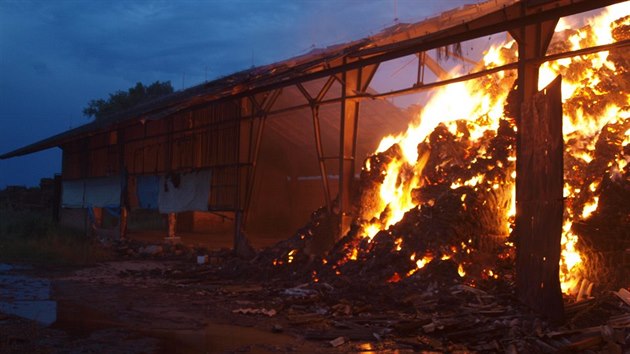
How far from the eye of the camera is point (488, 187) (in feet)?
34.2

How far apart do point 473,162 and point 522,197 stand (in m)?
Answer: 2.34

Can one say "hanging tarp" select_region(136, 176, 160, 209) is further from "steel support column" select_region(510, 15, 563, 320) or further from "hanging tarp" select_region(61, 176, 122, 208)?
"steel support column" select_region(510, 15, 563, 320)

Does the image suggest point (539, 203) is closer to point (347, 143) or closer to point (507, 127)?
point (507, 127)

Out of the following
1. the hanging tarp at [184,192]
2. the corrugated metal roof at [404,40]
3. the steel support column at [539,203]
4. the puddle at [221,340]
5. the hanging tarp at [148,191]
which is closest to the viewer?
the puddle at [221,340]

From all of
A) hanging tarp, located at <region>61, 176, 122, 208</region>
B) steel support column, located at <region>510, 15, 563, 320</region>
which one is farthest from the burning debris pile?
hanging tarp, located at <region>61, 176, 122, 208</region>

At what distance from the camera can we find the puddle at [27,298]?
8.66 m

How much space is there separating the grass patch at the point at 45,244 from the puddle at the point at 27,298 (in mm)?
3170

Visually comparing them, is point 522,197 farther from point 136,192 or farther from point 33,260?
point 136,192

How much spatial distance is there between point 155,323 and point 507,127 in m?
7.00

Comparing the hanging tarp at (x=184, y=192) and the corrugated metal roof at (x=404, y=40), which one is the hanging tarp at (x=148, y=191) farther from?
the corrugated metal roof at (x=404, y=40)

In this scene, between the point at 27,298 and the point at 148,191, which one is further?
the point at 148,191

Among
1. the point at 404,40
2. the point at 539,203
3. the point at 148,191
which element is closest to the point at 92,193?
the point at 148,191

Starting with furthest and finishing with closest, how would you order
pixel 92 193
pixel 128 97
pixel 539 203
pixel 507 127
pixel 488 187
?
1. pixel 128 97
2. pixel 92 193
3. pixel 507 127
4. pixel 488 187
5. pixel 539 203

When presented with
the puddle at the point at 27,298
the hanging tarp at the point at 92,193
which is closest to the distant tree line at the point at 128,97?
the hanging tarp at the point at 92,193
